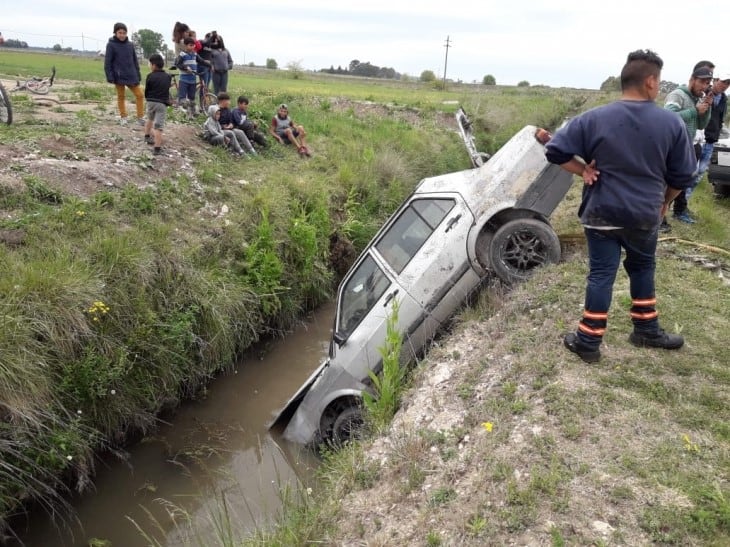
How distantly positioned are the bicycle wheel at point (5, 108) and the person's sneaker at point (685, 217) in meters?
9.44

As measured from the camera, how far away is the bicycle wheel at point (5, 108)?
8.22 m

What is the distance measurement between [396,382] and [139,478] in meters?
2.59

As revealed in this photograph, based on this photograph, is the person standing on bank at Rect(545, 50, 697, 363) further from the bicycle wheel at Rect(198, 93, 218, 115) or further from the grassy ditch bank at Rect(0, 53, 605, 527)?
the bicycle wheel at Rect(198, 93, 218, 115)

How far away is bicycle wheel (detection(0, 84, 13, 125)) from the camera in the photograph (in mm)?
8216

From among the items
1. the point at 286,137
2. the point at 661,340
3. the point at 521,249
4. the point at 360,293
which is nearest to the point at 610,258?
the point at 661,340

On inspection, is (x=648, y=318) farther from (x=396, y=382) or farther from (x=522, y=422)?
(x=396, y=382)

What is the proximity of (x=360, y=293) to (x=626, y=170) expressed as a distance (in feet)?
8.28

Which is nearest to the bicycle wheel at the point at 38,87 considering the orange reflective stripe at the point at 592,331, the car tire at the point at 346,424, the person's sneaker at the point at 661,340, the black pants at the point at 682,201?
the car tire at the point at 346,424

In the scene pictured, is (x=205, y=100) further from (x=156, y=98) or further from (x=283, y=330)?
(x=283, y=330)

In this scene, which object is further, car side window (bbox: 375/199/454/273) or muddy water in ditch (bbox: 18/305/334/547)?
car side window (bbox: 375/199/454/273)

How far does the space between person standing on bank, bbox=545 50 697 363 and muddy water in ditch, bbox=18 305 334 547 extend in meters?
2.59

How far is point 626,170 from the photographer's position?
336 centimetres

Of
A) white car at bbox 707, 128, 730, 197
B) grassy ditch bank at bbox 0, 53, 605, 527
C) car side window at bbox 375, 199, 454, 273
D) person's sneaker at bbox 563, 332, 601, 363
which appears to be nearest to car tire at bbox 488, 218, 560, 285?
car side window at bbox 375, 199, 454, 273

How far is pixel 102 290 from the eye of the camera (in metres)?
5.05
